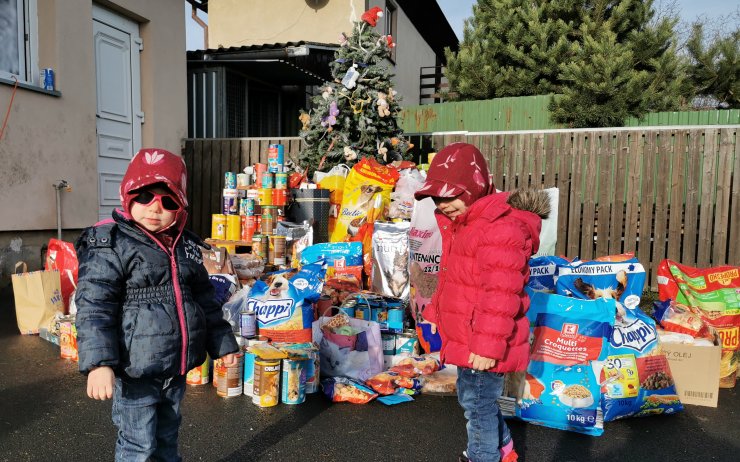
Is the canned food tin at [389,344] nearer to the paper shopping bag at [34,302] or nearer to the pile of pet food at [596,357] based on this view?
the pile of pet food at [596,357]

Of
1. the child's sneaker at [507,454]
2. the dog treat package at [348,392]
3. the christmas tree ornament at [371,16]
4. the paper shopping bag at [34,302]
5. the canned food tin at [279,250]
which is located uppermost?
the christmas tree ornament at [371,16]

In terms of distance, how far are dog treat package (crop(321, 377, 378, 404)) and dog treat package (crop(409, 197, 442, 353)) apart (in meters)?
1.04

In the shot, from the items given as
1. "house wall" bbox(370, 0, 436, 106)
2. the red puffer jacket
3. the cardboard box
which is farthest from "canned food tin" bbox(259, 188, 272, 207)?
"house wall" bbox(370, 0, 436, 106)

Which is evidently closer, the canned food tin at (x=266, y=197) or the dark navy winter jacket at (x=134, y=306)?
the dark navy winter jacket at (x=134, y=306)

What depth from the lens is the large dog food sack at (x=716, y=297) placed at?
3.82 meters

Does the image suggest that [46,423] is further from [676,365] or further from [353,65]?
[353,65]

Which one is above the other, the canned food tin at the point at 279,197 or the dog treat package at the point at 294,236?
the canned food tin at the point at 279,197

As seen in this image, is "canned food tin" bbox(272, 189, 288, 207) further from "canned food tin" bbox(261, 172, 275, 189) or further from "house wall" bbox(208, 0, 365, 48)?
"house wall" bbox(208, 0, 365, 48)

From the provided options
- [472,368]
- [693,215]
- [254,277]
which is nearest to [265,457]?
[472,368]

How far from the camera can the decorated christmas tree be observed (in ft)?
23.8

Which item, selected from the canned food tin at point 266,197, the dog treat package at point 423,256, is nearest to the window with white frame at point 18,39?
the canned food tin at point 266,197

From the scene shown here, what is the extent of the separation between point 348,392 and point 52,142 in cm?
522

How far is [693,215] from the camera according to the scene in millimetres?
6762

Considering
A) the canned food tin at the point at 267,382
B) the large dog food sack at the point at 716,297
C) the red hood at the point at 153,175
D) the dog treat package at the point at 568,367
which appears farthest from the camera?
the large dog food sack at the point at 716,297
